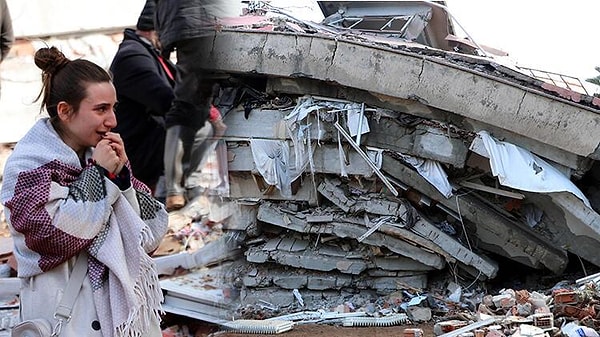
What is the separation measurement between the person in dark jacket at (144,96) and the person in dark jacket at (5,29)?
5.27 feet

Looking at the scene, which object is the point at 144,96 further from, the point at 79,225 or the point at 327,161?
the point at 327,161

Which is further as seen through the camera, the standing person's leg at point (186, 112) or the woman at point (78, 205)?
the standing person's leg at point (186, 112)

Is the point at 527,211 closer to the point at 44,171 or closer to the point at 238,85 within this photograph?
the point at 238,85

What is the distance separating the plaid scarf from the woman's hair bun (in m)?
0.17

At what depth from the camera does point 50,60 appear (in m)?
2.15

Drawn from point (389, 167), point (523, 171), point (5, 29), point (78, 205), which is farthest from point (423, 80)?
point (78, 205)

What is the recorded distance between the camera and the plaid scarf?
2055 millimetres

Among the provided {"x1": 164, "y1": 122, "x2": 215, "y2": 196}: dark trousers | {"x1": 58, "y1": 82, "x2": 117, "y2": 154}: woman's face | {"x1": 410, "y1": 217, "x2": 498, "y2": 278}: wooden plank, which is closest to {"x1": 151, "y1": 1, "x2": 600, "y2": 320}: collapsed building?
{"x1": 410, "y1": 217, "x2": 498, "y2": 278}: wooden plank

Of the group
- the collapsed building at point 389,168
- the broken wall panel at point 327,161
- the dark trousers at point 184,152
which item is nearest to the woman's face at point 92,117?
the dark trousers at point 184,152

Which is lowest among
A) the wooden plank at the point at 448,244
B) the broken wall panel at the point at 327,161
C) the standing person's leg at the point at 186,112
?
the wooden plank at the point at 448,244

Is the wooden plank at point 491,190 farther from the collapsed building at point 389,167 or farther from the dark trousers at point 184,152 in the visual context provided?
the dark trousers at point 184,152

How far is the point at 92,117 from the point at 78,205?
0.28 meters

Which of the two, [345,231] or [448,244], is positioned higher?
[448,244]

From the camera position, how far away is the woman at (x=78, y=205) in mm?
2072
